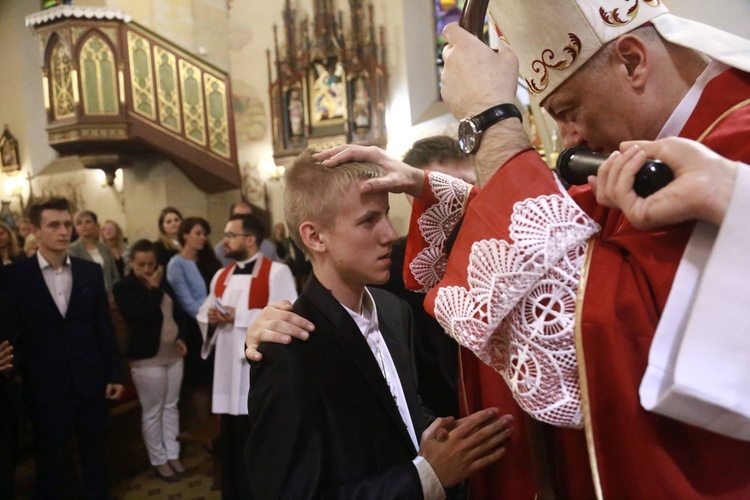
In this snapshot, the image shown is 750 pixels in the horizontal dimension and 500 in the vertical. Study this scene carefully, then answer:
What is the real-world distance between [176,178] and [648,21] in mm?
10974

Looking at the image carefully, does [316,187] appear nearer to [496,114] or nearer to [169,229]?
[496,114]

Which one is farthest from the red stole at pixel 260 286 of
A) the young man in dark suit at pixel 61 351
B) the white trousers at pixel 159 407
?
the white trousers at pixel 159 407

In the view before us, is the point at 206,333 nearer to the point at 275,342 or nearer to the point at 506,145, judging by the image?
the point at 275,342

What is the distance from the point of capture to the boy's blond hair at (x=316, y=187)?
1.54 meters

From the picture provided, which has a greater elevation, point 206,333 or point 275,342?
point 275,342

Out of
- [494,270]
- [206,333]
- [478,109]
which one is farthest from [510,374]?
[206,333]

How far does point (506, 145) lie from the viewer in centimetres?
100

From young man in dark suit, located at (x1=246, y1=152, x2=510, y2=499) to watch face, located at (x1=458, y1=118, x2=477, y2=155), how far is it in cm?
47

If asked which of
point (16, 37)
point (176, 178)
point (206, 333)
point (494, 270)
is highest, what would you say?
point (16, 37)

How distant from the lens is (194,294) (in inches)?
215

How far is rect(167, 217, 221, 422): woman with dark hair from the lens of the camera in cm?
535

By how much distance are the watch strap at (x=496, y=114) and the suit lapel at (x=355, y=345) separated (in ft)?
2.12

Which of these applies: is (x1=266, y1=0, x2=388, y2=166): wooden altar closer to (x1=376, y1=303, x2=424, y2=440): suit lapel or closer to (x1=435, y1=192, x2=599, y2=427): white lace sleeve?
(x1=376, y1=303, x2=424, y2=440): suit lapel

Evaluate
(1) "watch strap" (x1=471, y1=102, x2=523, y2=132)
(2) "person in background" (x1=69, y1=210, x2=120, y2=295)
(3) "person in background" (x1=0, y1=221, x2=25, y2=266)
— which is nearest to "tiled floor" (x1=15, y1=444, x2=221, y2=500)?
(3) "person in background" (x1=0, y1=221, x2=25, y2=266)
